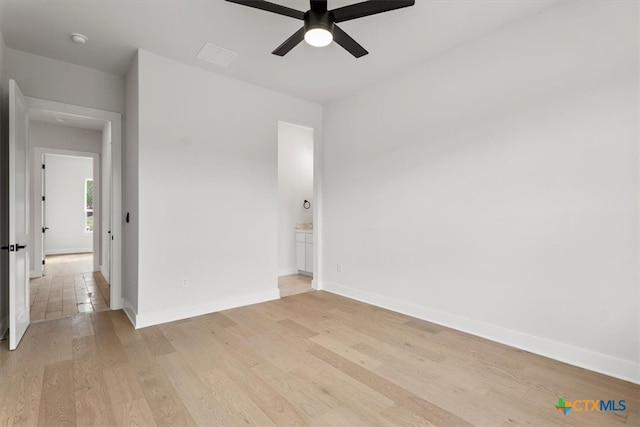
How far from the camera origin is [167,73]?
11.5 feet

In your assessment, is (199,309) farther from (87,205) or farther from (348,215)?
(87,205)

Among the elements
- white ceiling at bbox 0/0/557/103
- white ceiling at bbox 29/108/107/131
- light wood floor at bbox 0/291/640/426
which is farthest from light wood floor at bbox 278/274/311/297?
white ceiling at bbox 29/108/107/131

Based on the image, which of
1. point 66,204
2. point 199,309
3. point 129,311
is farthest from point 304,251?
A: point 66,204

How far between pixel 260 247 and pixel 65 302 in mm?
2723

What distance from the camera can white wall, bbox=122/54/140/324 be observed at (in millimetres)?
3434

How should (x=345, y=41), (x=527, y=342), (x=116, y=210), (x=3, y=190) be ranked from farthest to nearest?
(x=116, y=210) < (x=3, y=190) < (x=527, y=342) < (x=345, y=41)

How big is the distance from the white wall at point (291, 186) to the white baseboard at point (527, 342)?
240 centimetres

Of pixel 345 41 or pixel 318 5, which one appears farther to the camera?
pixel 345 41

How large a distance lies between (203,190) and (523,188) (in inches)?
132

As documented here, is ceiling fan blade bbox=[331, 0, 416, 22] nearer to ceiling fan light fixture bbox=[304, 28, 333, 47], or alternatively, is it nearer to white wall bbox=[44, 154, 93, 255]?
ceiling fan light fixture bbox=[304, 28, 333, 47]

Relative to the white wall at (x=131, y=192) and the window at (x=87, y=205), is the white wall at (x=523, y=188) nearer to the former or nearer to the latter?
the white wall at (x=131, y=192)

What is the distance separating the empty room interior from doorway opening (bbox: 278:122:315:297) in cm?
110

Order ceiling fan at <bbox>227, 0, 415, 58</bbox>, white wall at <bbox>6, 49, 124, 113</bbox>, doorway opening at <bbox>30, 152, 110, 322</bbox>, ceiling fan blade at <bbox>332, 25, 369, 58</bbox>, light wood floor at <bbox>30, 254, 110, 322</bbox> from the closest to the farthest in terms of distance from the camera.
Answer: ceiling fan at <bbox>227, 0, 415, 58</bbox>, ceiling fan blade at <bbox>332, 25, 369, 58</bbox>, white wall at <bbox>6, 49, 124, 113</bbox>, light wood floor at <bbox>30, 254, 110, 322</bbox>, doorway opening at <bbox>30, 152, 110, 322</bbox>

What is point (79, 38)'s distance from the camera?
308cm
